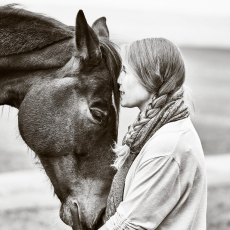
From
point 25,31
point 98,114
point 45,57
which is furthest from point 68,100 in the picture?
point 25,31

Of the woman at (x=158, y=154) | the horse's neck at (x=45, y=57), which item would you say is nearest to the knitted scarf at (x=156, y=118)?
the woman at (x=158, y=154)

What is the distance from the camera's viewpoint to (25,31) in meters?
3.08

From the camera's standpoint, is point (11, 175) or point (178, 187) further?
point (11, 175)

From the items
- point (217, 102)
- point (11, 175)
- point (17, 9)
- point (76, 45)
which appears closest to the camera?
point (76, 45)

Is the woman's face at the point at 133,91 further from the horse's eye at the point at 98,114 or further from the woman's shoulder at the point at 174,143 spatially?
the horse's eye at the point at 98,114

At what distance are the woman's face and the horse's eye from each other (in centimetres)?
65

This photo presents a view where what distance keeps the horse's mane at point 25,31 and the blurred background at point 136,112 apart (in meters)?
0.16

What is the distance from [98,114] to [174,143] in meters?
1.02

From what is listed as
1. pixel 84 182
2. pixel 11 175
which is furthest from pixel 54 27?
pixel 11 175

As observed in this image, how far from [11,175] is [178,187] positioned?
17.8 feet

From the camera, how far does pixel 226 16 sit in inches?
658

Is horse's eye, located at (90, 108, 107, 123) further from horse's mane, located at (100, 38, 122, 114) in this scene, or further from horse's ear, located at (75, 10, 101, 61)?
horse's ear, located at (75, 10, 101, 61)

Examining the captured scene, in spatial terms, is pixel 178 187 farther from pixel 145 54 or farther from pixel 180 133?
pixel 145 54

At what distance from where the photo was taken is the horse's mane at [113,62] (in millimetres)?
3031
